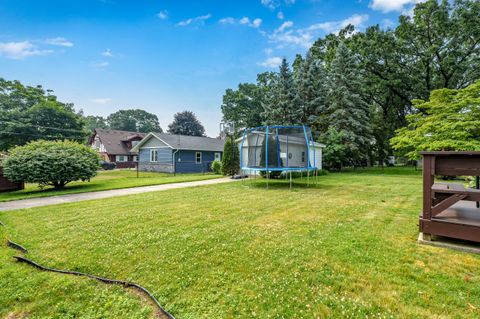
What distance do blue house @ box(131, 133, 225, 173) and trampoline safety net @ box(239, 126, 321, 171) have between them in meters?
8.72

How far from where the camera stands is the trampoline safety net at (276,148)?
997 cm

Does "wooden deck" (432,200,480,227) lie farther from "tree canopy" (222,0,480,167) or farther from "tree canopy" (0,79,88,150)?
"tree canopy" (0,79,88,150)

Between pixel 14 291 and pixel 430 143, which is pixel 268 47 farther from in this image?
pixel 14 291

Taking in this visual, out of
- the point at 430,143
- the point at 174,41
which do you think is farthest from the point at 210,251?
the point at 174,41

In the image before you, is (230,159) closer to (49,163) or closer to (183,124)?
(49,163)

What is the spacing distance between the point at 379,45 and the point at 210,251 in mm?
24551

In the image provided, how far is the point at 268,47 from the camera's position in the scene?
16.8m

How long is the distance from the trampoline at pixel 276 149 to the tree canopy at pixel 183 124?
30378mm

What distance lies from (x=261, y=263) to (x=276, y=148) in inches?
315

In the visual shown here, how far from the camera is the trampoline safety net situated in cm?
997

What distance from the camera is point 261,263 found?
287 cm

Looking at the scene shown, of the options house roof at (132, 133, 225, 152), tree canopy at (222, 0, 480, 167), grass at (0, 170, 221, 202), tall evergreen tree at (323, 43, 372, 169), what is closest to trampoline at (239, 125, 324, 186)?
grass at (0, 170, 221, 202)

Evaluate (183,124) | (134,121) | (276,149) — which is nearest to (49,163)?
(276,149)

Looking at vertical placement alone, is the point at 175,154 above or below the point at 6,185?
above
